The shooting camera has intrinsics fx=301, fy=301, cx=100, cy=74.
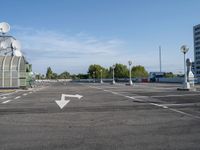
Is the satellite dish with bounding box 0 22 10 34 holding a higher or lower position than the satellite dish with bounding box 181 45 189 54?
higher

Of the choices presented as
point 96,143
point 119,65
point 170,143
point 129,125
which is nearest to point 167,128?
point 129,125

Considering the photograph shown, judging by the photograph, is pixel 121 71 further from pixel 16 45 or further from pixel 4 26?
pixel 4 26

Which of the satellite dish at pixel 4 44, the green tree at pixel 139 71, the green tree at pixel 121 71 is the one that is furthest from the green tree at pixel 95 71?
the satellite dish at pixel 4 44

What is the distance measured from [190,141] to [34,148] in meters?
3.56

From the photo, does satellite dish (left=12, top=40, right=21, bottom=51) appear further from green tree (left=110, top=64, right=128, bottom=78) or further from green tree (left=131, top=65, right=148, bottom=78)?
green tree (left=131, top=65, right=148, bottom=78)

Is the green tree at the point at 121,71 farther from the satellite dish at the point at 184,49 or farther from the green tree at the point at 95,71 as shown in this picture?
the satellite dish at the point at 184,49

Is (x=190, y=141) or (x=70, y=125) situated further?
(x=70, y=125)

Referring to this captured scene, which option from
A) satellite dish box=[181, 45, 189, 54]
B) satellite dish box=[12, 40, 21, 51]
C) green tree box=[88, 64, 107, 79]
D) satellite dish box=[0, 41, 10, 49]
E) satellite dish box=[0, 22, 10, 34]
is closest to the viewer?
satellite dish box=[181, 45, 189, 54]

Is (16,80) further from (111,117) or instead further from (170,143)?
(170,143)

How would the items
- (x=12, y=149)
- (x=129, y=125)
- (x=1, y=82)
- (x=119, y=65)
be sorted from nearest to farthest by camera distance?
(x=12, y=149)
(x=129, y=125)
(x=1, y=82)
(x=119, y=65)

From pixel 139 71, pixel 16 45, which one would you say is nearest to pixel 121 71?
pixel 139 71

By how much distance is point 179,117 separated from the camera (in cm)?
1107

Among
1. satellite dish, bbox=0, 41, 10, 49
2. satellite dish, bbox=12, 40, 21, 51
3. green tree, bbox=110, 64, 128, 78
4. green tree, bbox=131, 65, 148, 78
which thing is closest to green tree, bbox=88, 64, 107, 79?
green tree, bbox=110, 64, 128, 78

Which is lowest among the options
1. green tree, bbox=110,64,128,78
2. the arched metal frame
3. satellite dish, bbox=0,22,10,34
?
the arched metal frame
